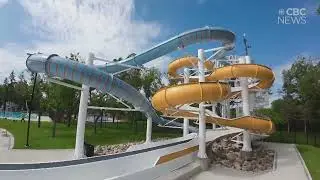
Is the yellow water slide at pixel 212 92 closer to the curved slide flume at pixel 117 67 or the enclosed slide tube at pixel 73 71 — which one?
the curved slide flume at pixel 117 67

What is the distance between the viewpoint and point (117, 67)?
916 inches

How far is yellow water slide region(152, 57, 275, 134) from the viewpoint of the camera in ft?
56.1

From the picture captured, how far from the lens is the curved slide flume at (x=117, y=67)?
1632 centimetres

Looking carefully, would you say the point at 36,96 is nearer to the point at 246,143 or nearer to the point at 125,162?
the point at 246,143

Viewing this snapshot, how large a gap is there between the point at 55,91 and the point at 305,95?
29929 mm

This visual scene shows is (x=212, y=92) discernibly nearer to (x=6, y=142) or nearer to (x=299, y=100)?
(x=6, y=142)

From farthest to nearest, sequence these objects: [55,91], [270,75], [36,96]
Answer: [36,96]
[55,91]
[270,75]

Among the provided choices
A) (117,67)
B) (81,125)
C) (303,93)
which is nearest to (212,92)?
(81,125)

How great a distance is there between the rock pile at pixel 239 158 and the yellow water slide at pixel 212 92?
1784mm

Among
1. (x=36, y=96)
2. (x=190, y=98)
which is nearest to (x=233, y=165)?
(x=190, y=98)

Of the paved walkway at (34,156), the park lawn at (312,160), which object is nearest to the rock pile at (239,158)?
the park lawn at (312,160)

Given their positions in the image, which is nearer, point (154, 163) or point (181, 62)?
point (154, 163)

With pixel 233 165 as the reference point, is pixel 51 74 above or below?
above

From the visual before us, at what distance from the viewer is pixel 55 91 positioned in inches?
1431
